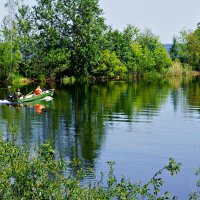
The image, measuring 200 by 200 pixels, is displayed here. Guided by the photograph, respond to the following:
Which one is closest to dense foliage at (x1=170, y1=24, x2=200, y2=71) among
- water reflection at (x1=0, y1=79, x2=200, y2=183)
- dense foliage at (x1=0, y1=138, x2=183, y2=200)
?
water reflection at (x1=0, y1=79, x2=200, y2=183)

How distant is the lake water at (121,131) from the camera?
73.7ft

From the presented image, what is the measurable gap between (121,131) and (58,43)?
53.1m

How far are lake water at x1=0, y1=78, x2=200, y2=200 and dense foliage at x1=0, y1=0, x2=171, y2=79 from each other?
30.0 meters

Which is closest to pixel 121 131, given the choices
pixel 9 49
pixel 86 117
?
pixel 86 117

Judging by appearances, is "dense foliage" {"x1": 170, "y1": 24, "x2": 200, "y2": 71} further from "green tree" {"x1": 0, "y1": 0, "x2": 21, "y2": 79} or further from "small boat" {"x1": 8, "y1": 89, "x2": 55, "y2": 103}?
"small boat" {"x1": 8, "y1": 89, "x2": 55, "y2": 103}

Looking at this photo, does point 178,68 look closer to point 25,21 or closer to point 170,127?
point 25,21

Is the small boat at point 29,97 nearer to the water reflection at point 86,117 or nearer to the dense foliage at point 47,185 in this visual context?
the water reflection at point 86,117

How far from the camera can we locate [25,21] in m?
81.1

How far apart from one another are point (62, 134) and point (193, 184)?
11693 mm

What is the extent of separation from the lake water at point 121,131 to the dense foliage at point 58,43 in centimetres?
2997

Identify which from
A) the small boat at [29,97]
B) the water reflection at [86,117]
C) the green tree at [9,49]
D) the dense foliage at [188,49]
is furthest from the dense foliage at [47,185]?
the dense foliage at [188,49]

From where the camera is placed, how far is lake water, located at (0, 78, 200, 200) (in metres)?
22.5

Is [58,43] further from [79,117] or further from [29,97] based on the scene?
[79,117]

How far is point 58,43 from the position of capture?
8262 centimetres
